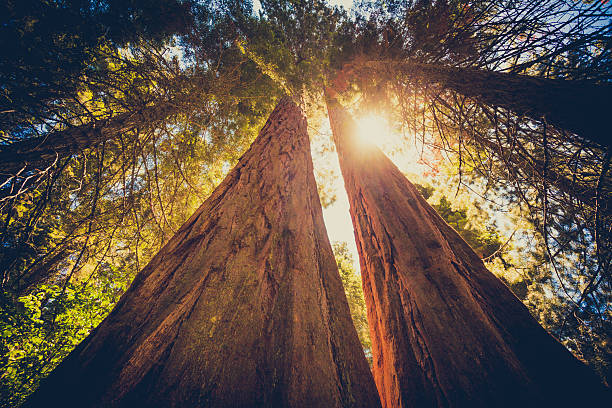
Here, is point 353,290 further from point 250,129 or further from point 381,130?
→ point 250,129

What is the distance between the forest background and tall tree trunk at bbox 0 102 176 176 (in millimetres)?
15

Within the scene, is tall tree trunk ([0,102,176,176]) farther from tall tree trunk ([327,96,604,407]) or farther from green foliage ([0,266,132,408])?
tall tree trunk ([327,96,604,407])

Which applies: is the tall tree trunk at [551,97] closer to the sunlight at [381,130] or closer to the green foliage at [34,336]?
the sunlight at [381,130]

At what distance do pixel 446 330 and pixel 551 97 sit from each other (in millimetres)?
1834

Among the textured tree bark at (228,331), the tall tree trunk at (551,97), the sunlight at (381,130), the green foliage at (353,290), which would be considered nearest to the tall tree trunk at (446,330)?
the textured tree bark at (228,331)

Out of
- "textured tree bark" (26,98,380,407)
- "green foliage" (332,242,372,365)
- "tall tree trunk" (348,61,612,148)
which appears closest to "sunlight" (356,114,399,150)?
"tall tree trunk" (348,61,612,148)

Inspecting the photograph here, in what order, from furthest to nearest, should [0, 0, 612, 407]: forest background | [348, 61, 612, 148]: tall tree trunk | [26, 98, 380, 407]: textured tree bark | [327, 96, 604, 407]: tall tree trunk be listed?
[0, 0, 612, 407]: forest background, [348, 61, 612, 148]: tall tree trunk, [327, 96, 604, 407]: tall tree trunk, [26, 98, 380, 407]: textured tree bark

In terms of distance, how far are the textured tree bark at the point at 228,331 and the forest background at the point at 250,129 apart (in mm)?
1152

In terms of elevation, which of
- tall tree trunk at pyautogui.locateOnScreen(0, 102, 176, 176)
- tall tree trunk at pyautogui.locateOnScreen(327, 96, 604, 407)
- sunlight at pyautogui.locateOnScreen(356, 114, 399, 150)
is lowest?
tall tree trunk at pyautogui.locateOnScreen(327, 96, 604, 407)

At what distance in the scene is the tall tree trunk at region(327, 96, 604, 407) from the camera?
0.71m

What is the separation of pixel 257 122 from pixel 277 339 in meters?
4.93

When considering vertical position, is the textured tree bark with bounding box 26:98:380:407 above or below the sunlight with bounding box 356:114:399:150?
below

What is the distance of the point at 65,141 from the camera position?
1865 millimetres

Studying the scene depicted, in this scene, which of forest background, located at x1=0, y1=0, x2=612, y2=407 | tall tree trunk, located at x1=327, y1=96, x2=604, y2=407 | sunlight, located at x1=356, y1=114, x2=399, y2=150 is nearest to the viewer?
tall tree trunk, located at x1=327, y1=96, x2=604, y2=407
